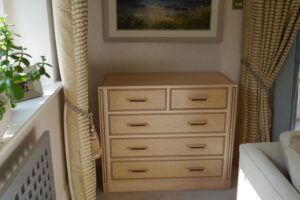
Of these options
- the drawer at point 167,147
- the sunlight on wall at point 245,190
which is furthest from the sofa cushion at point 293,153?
the drawer at point 167,147

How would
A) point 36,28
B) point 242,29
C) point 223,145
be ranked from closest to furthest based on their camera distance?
1. point 36,28
2. point 223,145
3. point 242,29

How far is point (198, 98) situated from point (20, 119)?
1180mm

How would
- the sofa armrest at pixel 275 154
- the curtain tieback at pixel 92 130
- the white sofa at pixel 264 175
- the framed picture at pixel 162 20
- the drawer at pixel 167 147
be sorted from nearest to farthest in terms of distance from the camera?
the white sofa at pixel 264 175
the sofa armrest at pixel 275 154
the curtain tieback at pixel 92 130
the drawer at pixel 167 147
the framed picture at pixel 162 20

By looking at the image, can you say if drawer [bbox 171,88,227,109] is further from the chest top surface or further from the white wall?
the white wall

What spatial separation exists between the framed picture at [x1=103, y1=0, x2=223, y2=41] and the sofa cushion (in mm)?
1208

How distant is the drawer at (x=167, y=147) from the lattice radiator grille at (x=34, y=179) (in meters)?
0.70

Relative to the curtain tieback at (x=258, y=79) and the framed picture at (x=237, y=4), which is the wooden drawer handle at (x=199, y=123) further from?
the framed picture at (x=237, y=4)

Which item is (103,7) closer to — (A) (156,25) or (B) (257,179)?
(A) (156,25)

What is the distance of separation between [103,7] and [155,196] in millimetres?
1472

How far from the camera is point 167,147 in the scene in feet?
6.77

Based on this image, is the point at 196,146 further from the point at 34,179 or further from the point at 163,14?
the point at 34,179

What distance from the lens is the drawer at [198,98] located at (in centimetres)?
195

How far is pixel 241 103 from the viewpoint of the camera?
2322 millimetres

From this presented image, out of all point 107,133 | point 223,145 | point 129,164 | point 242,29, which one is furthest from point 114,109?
point 242,29
